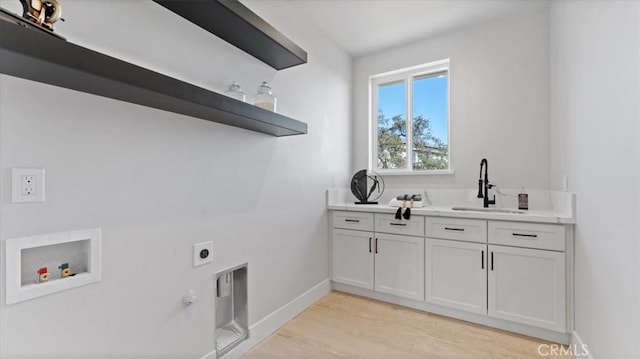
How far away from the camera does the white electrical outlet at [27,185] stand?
3.20ft

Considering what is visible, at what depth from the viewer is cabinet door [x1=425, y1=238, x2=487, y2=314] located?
87.9 inches

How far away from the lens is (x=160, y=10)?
1.42 meters

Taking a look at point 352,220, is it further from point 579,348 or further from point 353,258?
point 579,348

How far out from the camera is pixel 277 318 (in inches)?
86.3

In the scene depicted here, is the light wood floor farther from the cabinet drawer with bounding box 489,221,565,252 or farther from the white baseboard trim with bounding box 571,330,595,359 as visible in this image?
the cabinet drawer with bounding box 489,221,565,252

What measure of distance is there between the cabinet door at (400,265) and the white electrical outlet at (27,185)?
231 cm

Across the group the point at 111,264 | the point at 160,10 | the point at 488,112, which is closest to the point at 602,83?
the point at 488,112

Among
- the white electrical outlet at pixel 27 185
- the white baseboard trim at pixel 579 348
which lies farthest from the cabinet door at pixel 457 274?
the white electrical outlet at pixel 27 185

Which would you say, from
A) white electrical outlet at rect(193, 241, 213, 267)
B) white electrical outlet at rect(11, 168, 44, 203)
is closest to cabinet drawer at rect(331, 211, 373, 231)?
white electrical outlet at rect(193, 241, 213, 267)

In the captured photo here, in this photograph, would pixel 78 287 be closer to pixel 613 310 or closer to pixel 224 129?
pixel 224 129

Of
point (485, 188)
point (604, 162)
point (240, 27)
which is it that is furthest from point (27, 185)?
point (485, 188)

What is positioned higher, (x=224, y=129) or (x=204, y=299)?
(x=224, y=129)

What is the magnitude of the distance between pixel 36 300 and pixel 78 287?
0.12 metres

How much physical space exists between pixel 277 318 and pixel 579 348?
1.97 meters
